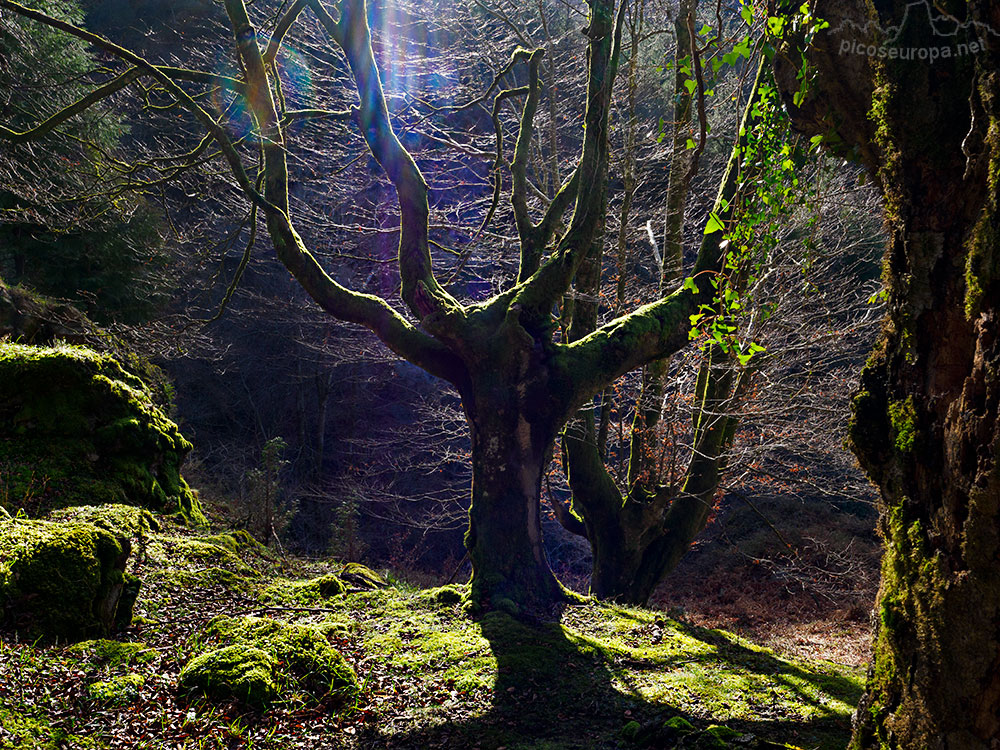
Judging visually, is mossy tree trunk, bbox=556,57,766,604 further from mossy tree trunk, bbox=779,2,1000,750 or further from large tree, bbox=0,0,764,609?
mossy tree trunk, bbox=779,2,1000,750

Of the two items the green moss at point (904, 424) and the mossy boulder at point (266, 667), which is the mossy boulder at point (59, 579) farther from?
the green moss at point (904, 424)

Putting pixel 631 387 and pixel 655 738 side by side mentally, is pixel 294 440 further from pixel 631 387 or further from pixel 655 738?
pixel 655 738

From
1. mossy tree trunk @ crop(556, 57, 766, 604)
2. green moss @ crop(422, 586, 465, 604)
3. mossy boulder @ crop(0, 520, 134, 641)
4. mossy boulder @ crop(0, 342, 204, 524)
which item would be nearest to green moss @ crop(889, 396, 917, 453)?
mossy boulder @ crop(0, 520, 134, 641)

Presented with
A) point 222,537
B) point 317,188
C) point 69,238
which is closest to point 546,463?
point 222,537

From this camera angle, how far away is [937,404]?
186cm

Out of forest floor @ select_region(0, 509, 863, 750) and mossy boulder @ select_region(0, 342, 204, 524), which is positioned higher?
mossy boulder @ select_region(0, 342, 204, 524)

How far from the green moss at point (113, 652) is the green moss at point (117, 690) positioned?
0.17m

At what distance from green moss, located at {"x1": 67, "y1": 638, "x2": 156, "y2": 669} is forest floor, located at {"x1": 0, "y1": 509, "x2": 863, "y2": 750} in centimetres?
1

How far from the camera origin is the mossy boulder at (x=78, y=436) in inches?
243

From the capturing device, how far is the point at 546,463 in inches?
248

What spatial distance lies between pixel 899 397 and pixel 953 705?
858 millimetres

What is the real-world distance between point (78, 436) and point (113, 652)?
12.2 ft

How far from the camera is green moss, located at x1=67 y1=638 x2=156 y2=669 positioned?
3.71 meters

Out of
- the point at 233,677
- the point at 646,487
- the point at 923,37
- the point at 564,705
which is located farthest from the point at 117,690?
the point at 646,487
